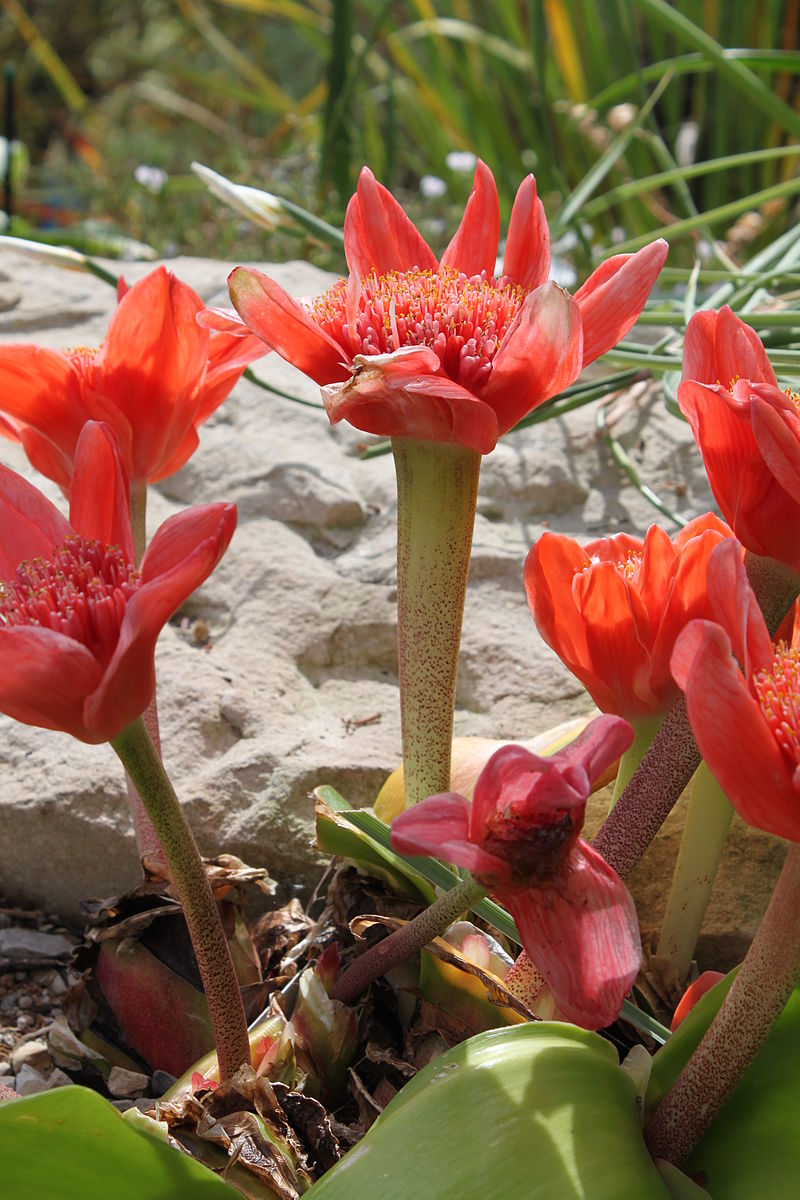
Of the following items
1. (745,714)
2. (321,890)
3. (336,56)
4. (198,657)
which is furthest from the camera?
(336,56)

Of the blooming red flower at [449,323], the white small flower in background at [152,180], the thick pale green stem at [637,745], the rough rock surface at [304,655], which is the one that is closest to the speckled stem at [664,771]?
the thick pale green stem at [637,745]

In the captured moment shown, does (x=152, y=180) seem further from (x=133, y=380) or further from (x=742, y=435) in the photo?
(x=742, y=435)

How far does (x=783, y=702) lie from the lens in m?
0.37

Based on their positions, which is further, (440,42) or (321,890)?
(440,42)

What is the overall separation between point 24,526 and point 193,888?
16 centimetres

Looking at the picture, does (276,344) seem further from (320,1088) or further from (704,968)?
(704,968)

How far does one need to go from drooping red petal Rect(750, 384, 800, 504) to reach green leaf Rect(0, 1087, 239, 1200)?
0.33m

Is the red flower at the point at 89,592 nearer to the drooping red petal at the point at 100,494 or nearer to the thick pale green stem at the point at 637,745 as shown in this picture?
the drooping red petal at the point at 100,494

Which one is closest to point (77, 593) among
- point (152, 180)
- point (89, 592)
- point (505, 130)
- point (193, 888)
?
point (89, 592)

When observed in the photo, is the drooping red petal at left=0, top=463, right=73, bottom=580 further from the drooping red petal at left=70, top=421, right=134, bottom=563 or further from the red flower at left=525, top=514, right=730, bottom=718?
the red flower at left=525, top=514, right=730, bottom=718

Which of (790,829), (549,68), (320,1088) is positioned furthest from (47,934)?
(549,68)

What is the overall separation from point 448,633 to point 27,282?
110 centimetres

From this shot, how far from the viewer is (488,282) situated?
21.8 inches

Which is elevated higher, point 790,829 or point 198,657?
point 790,829
